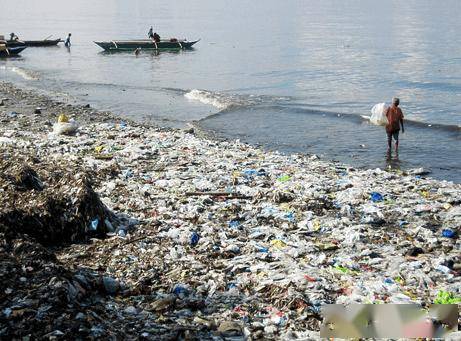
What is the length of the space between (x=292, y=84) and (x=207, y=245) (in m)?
22.4

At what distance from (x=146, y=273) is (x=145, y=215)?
7.13 ft

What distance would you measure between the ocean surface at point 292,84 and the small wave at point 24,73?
68 millimetres

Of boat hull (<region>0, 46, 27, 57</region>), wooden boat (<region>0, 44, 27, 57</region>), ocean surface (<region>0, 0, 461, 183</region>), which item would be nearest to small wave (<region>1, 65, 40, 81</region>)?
ocean surface (<region>0, 0, 461, 183</region>)

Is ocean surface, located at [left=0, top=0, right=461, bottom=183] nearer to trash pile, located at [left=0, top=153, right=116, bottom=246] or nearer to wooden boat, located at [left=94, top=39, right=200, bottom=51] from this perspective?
wooden boat, located at [left=94, top=39, right=200, bottom=51]

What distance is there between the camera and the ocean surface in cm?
1723

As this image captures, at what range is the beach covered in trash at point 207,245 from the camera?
207 inches

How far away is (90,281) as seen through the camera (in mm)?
5895

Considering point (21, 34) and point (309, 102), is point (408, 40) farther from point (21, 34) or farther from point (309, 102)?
point (21, 34)

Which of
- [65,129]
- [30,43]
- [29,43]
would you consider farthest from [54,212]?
[30,43]

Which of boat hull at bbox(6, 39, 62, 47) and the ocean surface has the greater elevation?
boat hull at bbox(6, 39, 62, 47)

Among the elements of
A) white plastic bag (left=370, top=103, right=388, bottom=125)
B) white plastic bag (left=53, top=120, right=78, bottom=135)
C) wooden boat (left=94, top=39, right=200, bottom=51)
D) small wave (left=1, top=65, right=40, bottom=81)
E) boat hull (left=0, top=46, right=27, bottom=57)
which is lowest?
white plastic bag (left=53, top=120, right=78, bottom=135)

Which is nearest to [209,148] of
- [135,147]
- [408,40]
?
[135,147]

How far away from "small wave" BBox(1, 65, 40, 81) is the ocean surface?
7 cm

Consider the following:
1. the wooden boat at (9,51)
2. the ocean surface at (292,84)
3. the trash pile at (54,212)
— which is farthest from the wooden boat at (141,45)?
the trash pile at (54,212)
